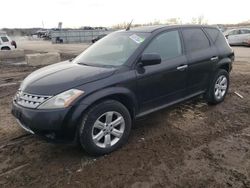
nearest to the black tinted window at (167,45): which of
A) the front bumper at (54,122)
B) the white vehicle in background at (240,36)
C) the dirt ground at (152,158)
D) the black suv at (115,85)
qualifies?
the black suv at (115,85)

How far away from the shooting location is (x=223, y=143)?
4453 millimetres

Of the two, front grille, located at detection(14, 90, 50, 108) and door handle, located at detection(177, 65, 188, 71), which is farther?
door handle, located at detection(177, 65, 188, 71)

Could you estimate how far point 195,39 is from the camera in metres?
5.58

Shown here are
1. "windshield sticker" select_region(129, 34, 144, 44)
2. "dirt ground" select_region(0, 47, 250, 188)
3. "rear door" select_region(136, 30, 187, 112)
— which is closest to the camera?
"dirt ground" select_region(0, 47, 250, 188)

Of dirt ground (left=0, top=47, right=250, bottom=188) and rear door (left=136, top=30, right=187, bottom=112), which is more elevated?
rear door (left=136, top=30, right=187, bottom=112)

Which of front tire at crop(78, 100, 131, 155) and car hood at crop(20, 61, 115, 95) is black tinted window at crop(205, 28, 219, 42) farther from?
front tire at crop(78, 100, 131, 155)

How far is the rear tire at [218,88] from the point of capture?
5988 mm

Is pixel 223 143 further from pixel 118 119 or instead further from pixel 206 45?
pixel 206 45

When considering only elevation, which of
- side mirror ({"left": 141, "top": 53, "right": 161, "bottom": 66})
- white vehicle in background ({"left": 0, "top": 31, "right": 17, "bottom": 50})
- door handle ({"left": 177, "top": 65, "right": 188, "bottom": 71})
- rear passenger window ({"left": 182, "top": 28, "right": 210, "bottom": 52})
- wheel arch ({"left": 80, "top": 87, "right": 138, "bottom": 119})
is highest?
rear passenger window ({"left": 182, "top": 28, "right": 210, "bottom": 52})

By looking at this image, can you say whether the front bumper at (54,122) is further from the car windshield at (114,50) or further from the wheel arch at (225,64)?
the wheel arch at (225,64)

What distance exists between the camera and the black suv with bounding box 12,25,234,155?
12.2ft

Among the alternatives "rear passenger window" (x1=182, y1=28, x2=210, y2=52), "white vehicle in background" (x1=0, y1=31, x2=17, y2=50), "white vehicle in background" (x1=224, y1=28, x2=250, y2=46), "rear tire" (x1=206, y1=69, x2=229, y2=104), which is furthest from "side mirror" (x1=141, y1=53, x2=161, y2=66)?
"white vehicle in background" (x1=224, y1=28, x2=250, y2=46)

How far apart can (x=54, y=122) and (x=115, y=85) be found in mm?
962

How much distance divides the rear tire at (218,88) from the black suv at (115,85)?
11 cm
